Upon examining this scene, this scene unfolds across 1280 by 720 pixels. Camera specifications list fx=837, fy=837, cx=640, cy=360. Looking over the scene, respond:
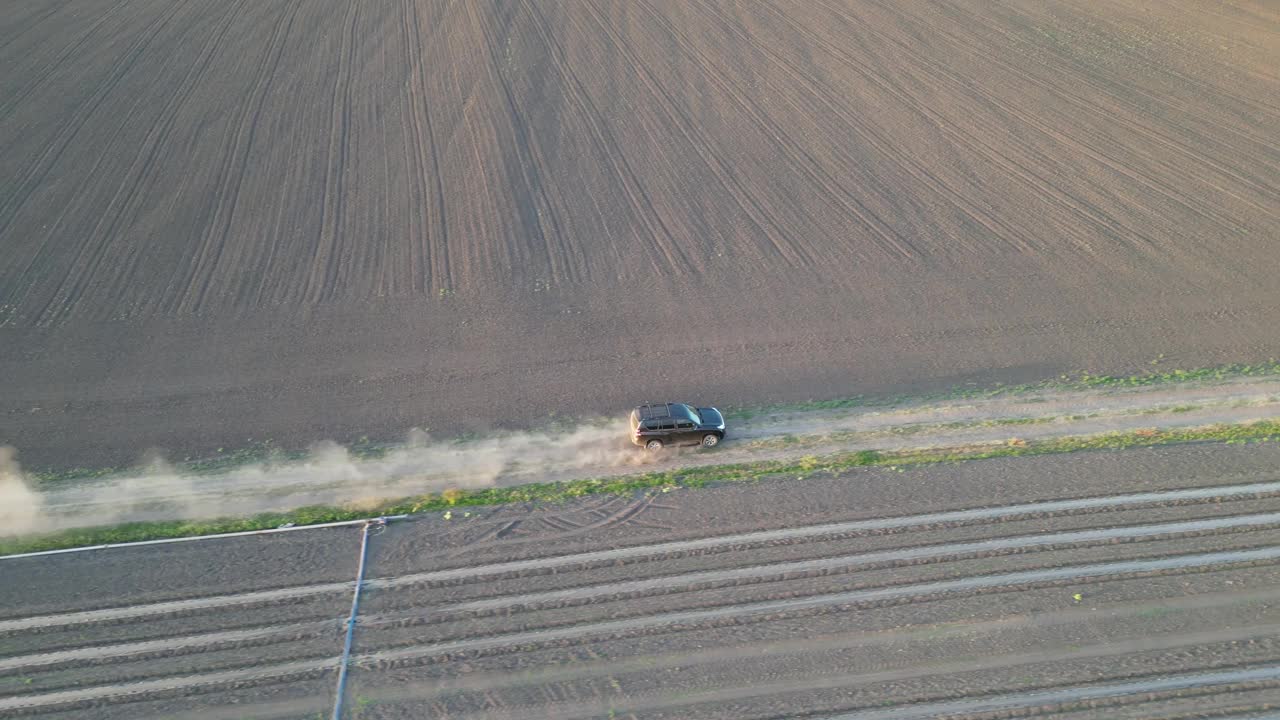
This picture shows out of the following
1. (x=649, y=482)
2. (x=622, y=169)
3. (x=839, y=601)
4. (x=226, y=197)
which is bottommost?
(x=839, y=601)

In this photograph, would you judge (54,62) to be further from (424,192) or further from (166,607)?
(166,607)

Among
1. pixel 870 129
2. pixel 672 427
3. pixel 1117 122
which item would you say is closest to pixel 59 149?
A: pixel 672 427

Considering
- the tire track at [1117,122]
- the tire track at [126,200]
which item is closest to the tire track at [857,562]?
the tire track at [1117,122]

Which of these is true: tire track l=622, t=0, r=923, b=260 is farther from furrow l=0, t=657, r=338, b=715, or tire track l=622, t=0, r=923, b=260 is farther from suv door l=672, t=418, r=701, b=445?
furrow l=0, t=657, r=338, b=715

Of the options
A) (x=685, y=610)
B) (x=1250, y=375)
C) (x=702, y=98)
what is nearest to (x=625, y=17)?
(x=702, y=98)

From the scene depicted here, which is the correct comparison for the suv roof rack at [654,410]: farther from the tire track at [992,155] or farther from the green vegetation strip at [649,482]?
the tire track at [992,155]

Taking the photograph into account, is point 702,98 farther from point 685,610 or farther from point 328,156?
point 685,610
